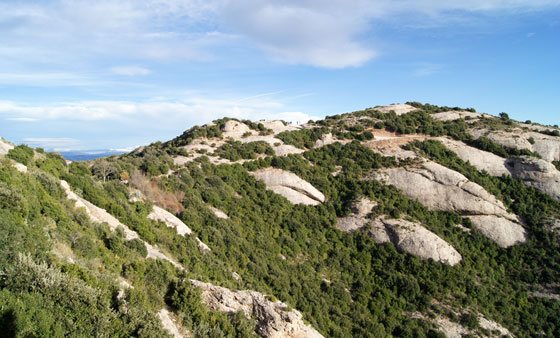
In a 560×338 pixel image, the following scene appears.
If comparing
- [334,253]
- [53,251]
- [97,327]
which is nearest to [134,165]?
[334,253]

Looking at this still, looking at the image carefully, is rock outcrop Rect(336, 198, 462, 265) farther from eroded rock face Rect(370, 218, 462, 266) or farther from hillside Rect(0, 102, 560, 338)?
hillside Rect(0, 102, 560, 338)

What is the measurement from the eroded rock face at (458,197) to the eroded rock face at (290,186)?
28.5 feet

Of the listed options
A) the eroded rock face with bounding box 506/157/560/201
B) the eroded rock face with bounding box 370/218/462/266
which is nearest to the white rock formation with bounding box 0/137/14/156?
the eroded rock face with bounding box 370/218/462/266

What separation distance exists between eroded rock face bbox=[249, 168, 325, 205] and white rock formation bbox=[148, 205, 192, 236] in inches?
621

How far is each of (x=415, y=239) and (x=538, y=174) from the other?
21.9 meters

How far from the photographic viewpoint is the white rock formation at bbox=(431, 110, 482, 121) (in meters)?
63.3

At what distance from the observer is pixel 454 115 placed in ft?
212

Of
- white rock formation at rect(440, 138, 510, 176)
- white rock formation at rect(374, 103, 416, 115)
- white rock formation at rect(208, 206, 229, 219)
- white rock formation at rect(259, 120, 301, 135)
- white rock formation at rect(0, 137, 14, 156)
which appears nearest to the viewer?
white rock formation at rect(0, 137, 14, 156)

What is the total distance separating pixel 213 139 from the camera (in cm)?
5156

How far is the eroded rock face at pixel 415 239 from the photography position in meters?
38.7

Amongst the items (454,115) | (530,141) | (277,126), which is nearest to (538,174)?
(530,141)

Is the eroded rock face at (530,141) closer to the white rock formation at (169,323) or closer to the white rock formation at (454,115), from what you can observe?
the white rock formation at (454,115)

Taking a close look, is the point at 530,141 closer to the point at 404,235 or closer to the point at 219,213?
the point at 404,235

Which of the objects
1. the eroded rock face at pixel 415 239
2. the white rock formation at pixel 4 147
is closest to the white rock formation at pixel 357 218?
the eroded rock face at pixel 415 239
